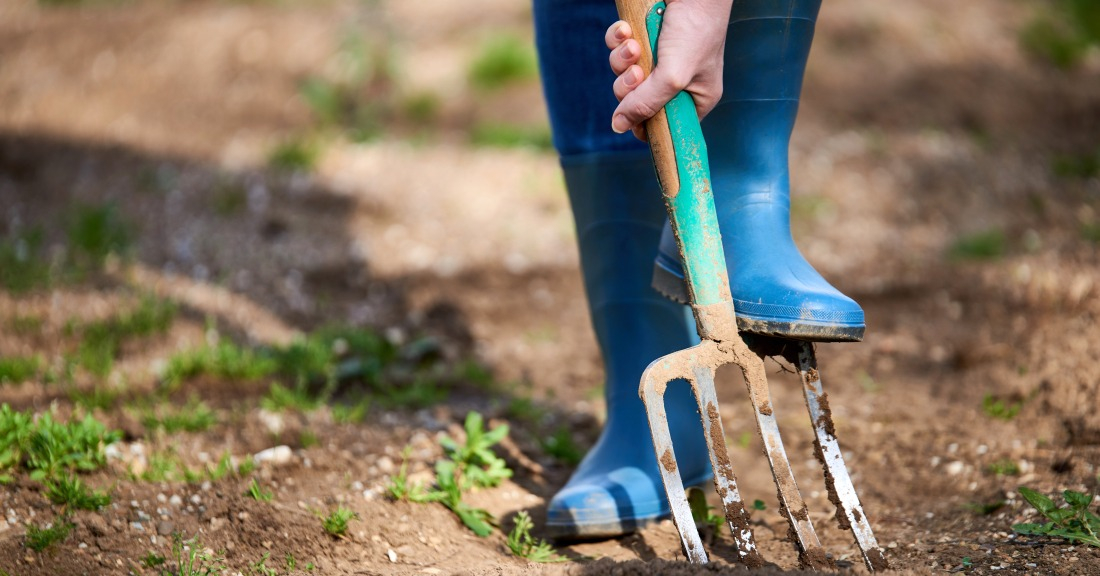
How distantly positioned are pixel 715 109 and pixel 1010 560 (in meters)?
0.92

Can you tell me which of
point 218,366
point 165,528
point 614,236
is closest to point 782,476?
point 614,236

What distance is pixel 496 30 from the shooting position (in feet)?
17.1

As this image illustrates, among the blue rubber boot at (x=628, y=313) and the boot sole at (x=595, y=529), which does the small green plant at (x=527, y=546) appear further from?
the blue rubber boot at (x=628, y=313)

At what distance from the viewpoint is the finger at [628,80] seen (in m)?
1.47

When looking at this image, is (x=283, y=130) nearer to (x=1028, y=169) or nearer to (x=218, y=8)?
(x=218, y=8)

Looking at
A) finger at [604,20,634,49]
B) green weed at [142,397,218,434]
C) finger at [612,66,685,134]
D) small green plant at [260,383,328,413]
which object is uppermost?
finger at [604,20,634,49]

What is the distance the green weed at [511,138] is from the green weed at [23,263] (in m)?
1.95

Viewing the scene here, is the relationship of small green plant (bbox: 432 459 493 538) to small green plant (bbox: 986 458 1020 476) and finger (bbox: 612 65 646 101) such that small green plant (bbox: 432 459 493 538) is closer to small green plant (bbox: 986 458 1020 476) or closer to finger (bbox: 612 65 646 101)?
finger (bbox: 612 65 646 101)

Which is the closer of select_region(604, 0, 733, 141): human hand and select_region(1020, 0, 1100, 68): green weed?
select_region(604, 0, 733, 141): human hand

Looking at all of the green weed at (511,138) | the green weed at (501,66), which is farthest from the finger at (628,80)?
the green weed at (501,66)

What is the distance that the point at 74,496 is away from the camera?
1619mm

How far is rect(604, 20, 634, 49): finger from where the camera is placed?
1.48m

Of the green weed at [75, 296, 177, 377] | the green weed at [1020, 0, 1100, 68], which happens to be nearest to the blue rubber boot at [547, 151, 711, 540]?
the green weed at [75, 296, 177, 377]

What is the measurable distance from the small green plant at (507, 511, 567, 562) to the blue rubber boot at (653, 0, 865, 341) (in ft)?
1.69
